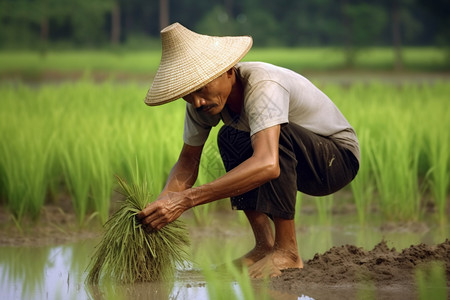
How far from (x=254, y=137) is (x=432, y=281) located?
2.62ft

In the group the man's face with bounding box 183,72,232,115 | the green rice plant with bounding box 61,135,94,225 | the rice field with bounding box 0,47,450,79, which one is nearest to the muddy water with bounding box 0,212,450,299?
the green rice plant with bounding box 61,135,94,225

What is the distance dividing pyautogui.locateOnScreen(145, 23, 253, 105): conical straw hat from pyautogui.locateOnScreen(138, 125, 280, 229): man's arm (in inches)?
11.9

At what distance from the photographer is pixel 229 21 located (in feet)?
84.4

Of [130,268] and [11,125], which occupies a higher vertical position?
[11,125]

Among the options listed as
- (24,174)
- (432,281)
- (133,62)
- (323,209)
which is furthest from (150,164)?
(133,62)

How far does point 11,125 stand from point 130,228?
8.95ft

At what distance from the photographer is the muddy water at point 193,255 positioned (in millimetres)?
2834

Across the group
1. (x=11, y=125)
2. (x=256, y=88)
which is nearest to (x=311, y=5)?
(x=11, y=125)

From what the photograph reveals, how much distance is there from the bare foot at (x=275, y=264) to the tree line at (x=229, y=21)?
20.3 m

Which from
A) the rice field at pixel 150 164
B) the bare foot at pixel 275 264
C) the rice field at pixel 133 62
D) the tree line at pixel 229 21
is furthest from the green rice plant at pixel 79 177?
the tree line at pixel 229 21

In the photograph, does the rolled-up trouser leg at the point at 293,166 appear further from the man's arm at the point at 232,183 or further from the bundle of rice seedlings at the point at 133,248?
the bundle of rice seedlings at the point at 133,248

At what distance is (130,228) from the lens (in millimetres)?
2857

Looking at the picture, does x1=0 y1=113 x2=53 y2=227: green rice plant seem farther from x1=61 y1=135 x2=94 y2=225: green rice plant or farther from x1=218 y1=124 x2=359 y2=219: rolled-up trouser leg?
x1=218 y1=124 x2=359 y2=219: rolled-up trouser leg

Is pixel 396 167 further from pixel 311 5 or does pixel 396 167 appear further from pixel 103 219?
pixel 311 5
